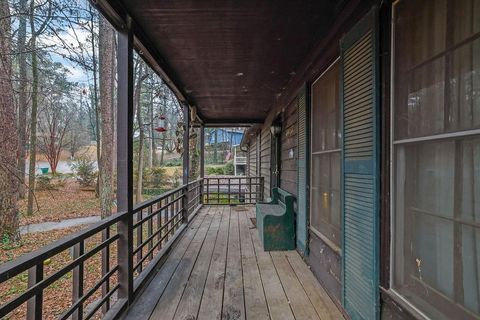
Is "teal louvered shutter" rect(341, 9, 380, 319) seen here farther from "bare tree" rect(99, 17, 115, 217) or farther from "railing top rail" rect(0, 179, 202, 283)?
"bare tree" rect(99, 17, 115, 217)

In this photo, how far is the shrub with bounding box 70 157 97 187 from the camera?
12.6 meters

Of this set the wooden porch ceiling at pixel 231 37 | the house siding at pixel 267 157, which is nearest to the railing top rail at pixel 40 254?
the wooden porch ceiling at pixel 231 37

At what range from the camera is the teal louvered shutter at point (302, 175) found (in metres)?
2.97

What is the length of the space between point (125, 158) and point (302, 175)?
1857 millimetres

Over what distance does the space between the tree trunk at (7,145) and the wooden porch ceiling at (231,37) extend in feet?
8.97

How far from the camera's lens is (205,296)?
2307mm

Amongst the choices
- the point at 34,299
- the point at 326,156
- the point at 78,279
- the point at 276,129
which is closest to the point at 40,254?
the point at 34,299

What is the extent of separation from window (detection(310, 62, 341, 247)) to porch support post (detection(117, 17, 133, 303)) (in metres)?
1.67

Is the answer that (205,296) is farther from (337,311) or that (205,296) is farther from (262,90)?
(262,90)

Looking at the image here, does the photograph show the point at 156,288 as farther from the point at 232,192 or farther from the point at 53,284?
the point at 232,192

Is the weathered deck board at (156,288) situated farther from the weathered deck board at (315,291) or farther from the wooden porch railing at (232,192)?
the wooden porch railing at (232,192)

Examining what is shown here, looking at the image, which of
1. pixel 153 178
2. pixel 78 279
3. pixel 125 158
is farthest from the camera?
pixel 153 178

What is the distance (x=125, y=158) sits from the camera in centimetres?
216

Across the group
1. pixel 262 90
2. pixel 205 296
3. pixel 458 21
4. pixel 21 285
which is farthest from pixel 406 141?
pixel 21 285
